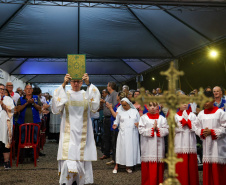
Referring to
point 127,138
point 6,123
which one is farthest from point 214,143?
point 6,123

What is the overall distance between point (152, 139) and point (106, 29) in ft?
25.9

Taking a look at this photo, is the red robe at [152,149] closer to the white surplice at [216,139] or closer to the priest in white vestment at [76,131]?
the white surplice at [216,139]

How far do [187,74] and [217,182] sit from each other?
8.47 m

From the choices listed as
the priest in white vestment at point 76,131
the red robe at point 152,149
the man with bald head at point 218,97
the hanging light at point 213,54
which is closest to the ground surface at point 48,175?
the red robe at point 152,149

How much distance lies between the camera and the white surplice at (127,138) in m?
6.73

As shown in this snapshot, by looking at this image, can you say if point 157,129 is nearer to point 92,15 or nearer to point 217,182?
point 217,182

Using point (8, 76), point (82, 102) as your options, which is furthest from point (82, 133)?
point (8, 76)

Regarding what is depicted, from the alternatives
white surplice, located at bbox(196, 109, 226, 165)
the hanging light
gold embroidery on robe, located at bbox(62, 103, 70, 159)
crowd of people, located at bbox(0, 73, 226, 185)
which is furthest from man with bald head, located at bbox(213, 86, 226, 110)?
the hanging light

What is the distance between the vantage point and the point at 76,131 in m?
4.88

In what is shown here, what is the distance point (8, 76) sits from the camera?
65.2 feet

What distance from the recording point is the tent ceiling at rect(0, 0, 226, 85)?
33.8 feet

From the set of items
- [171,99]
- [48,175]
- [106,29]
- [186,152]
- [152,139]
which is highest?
[106,29]

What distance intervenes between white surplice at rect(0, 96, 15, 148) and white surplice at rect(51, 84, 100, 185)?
2.79 m

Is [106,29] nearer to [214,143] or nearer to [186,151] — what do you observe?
[186,151]
